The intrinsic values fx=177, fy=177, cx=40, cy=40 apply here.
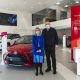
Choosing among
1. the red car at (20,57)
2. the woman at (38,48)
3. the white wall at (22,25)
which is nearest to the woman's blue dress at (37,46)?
the woman at (38,48)

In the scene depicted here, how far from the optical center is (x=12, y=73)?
5438mm

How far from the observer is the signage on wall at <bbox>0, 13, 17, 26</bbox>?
22.2 metres

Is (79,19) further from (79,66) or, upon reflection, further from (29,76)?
(29,76)

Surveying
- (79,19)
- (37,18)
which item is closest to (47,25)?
(79,19)

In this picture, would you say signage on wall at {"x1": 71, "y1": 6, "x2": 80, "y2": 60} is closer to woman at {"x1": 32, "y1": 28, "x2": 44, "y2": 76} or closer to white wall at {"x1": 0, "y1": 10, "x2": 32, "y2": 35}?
woman at {"x1": 32, "y1": 28, "x2": 44, "y2": 76}

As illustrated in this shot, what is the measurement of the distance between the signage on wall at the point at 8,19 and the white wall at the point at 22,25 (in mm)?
412

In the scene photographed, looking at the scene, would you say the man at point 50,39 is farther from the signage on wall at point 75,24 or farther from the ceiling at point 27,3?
the ceiling at point 27,3

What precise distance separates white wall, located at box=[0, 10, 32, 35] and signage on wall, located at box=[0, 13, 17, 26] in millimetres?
412

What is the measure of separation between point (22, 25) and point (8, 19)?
2.28 metres

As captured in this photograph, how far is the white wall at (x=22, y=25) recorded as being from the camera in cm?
2259

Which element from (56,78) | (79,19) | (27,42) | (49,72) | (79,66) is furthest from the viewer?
(27,42)

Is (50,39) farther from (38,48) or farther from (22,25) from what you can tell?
(22,25)

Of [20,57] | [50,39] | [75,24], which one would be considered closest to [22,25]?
[75,24]

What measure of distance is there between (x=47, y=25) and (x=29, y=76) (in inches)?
63.5
